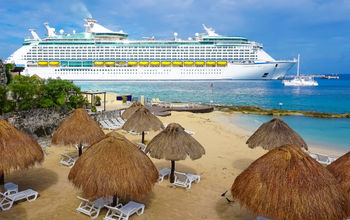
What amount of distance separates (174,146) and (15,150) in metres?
3.07

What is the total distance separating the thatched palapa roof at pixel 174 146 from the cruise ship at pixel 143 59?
174 ft

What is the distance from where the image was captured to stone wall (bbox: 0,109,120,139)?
9350 millimetres

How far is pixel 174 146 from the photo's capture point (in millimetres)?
6160

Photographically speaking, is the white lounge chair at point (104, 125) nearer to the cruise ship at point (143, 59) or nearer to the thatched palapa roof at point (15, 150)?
the thatched palapa roof at point (15, 150)

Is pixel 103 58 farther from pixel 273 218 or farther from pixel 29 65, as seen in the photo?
pixel 273 218

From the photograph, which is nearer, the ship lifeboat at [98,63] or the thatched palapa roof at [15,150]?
the thatched palapa roof at [15,150]

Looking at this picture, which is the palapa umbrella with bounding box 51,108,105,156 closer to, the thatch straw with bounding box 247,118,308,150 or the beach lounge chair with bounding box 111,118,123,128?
the thatch straw with bounding box 247,118,308,150

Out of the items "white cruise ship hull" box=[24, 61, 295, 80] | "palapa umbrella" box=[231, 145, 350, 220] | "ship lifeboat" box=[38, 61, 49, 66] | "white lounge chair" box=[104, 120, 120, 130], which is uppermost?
"ship lifeboat" box=[38, 61, 49, 66]

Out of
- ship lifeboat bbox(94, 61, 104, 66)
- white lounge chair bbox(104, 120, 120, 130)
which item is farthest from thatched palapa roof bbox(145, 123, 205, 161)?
ship lifeboat bbox(94, 61, 104, 66)

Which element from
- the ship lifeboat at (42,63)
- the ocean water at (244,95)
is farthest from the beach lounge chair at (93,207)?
the ship lifeboat at (42,63)

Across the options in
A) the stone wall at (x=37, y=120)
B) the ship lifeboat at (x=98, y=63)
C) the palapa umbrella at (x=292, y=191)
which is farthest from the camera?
the ship lifeboat at (x=98, y=63)

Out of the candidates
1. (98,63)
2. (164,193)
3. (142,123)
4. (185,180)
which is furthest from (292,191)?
(98,63)

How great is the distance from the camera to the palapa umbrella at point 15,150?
16.2ft

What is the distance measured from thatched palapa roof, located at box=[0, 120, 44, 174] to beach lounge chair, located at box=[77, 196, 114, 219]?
4.08ft
